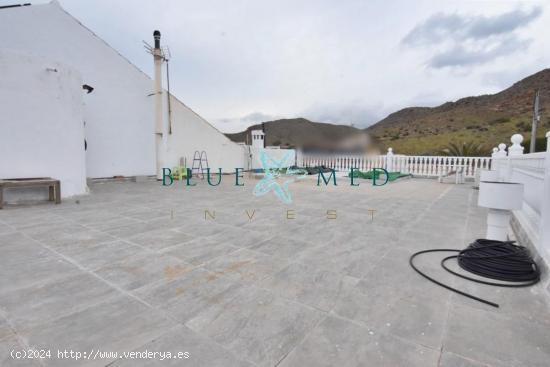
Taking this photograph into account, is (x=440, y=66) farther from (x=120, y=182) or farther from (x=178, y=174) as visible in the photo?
(x=120, y=182)

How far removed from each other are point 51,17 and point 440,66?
16.7m

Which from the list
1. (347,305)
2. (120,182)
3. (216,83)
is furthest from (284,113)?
(347,305)

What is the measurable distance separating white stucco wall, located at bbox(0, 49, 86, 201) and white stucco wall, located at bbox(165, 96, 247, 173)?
4867 mm

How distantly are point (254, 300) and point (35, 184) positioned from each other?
5.36 metres

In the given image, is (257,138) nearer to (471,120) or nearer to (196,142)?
(196,142)

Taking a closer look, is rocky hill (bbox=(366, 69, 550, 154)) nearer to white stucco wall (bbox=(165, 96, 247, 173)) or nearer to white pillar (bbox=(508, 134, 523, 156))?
white stucco wall (bbox=(165, 96, 247, 173))

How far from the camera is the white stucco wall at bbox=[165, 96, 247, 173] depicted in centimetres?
1117

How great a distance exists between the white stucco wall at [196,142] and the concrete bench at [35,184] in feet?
18.1

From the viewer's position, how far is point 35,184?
4.96 metres

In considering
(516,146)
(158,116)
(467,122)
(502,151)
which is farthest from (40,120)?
(467,122)

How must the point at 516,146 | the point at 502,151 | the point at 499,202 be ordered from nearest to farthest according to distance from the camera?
1. the point at 499,202
2. the point at 516,146
3. the point at 502,151

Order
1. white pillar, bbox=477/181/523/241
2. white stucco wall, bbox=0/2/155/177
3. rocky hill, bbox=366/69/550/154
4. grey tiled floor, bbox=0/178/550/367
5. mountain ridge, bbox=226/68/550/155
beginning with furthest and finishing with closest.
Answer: rocky hill, bbox=366/69/550/154, mountain ridge, bbox=226/68/550/155, white stucco wall, bbox=0/2/155/177, white pillar, bbox=477/181/523/241, grey tiled floor, bbox=0/178/550/367

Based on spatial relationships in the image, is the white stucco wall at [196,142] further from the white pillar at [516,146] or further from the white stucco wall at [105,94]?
the white pillar at [516,146]

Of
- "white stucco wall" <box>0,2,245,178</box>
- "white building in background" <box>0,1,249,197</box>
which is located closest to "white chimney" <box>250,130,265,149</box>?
"white building in background" <box>0,1,249,197</box>
